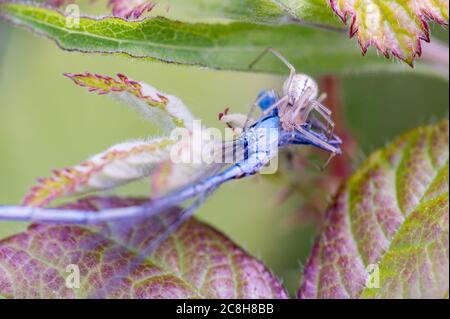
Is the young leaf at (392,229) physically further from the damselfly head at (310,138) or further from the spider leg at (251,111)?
the spider leg at (251,111)

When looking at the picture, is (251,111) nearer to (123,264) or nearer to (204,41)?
(204,41)

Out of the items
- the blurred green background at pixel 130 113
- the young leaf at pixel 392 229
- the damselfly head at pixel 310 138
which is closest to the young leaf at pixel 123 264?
the young leaf at pixel 392 229

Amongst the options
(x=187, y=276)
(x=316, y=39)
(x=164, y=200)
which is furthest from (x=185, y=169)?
(x=316, y=39)

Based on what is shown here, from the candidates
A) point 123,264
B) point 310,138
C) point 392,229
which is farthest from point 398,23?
point 123,264

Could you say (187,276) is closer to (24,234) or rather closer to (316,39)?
(24,234)

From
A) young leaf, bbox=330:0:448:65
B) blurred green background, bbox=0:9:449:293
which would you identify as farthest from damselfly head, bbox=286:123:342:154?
blurred green background, bbox=0:9:449:293

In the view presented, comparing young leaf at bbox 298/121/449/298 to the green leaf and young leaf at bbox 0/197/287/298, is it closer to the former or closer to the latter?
young leaf at bbox 0/197/287/298
